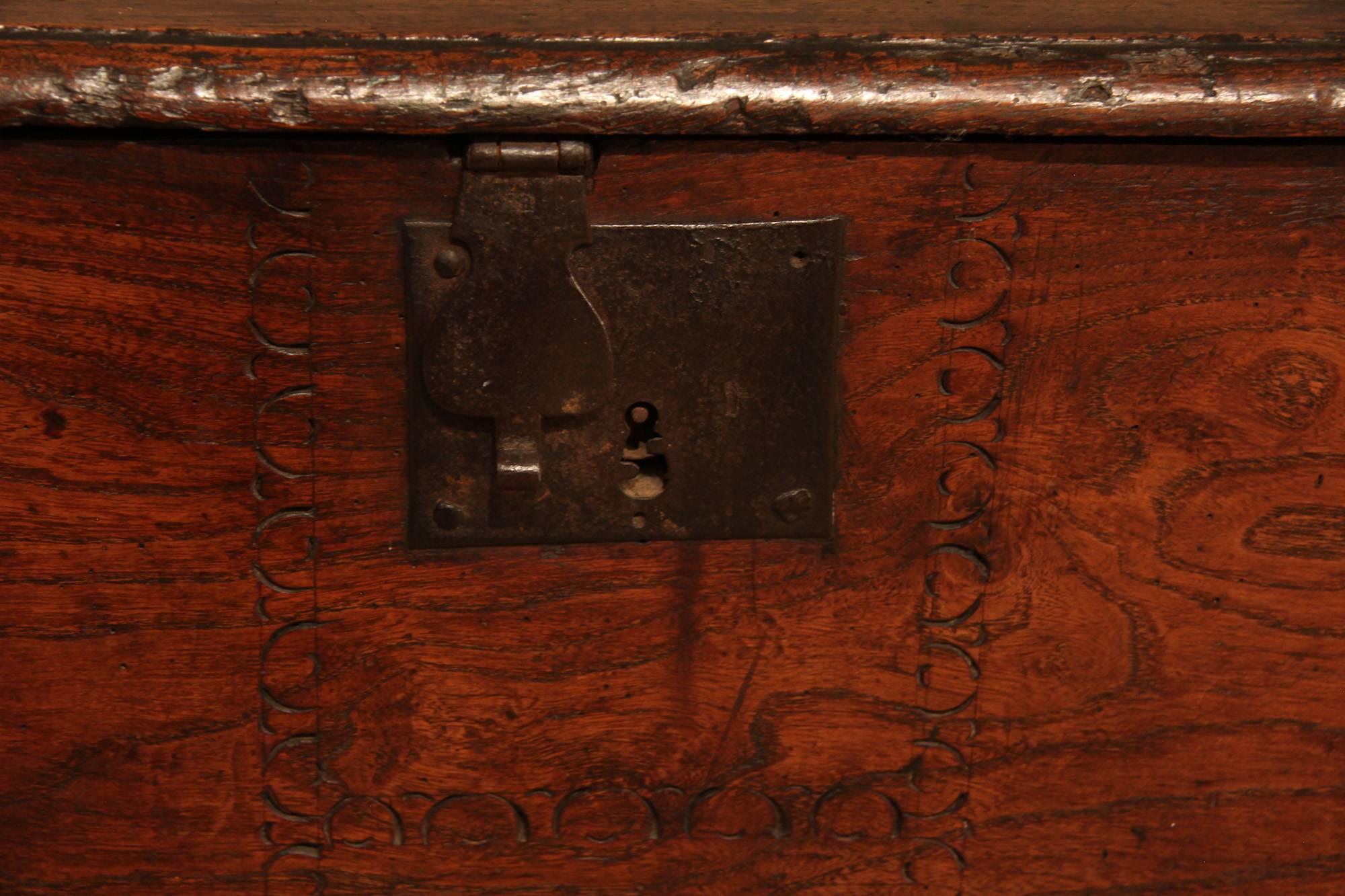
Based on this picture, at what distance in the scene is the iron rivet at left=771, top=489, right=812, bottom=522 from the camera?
1.02 meters

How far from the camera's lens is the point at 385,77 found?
2.98 feet

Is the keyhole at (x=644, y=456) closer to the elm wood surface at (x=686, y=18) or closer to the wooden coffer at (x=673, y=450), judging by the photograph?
the wooden coffer at (x=673, y=450)

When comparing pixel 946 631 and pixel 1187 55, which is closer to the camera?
pixel 1187 55

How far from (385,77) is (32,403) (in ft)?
1.12

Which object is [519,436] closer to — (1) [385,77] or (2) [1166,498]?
(1) [385,77]

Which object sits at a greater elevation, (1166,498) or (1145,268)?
(1145,268)

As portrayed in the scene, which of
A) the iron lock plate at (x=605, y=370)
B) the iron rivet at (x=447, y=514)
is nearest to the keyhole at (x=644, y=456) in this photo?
the iron lock plate at (x=605, y=370)

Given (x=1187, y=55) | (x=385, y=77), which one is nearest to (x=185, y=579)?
(x=385, y=77)

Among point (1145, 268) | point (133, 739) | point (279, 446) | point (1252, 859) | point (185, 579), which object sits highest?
point (1145, 268)

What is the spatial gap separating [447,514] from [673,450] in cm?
17

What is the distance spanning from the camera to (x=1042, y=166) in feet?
3.20

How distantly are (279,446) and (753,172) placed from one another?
15.6 inches

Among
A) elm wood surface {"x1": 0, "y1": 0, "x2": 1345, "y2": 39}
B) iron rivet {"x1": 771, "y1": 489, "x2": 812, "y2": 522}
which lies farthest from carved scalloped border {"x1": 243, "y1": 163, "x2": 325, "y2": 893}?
iron rivet {"x1": 771, "y1": 489, "x2": 812, "y2": 522}

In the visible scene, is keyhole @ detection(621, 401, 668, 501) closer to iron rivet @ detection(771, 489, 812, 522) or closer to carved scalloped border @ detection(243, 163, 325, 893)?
iron rivet @ detection(771, 489, 812, 522)
